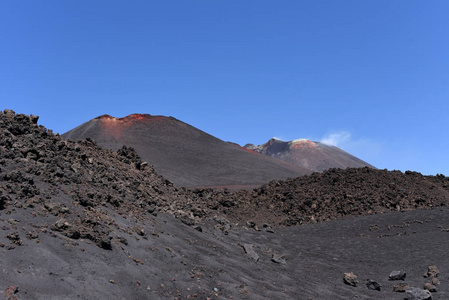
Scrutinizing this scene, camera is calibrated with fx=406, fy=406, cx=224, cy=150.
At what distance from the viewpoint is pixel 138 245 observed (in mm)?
8883

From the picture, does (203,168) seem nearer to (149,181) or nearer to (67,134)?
(67,134)

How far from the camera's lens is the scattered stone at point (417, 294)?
9.20 meters

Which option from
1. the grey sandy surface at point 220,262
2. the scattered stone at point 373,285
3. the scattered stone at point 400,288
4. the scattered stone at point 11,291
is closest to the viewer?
the scattered stone at point 11,291

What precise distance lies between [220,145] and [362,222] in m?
53.1

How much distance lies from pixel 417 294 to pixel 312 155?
103294mm

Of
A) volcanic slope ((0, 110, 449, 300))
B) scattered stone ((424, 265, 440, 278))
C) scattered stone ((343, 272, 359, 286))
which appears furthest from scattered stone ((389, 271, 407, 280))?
scattered stone ((343, 272, 359, 286))

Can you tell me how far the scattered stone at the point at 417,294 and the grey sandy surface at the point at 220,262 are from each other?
0.57 meters

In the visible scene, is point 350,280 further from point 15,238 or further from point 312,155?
point 312,155

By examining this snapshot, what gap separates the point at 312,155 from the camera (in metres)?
111

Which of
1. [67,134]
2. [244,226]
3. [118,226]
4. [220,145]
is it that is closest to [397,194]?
[244,226]

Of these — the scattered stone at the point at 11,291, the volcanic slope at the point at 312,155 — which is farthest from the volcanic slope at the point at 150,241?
the volcanic slope at the point at 312,155

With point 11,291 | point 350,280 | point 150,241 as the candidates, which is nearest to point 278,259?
point 350,280

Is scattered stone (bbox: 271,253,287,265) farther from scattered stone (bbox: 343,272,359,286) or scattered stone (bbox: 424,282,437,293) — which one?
scattered stone (bbox: 424,282,437,293)

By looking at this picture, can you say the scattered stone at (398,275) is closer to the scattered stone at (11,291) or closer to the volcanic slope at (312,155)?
the scattered stone at (11,291)
